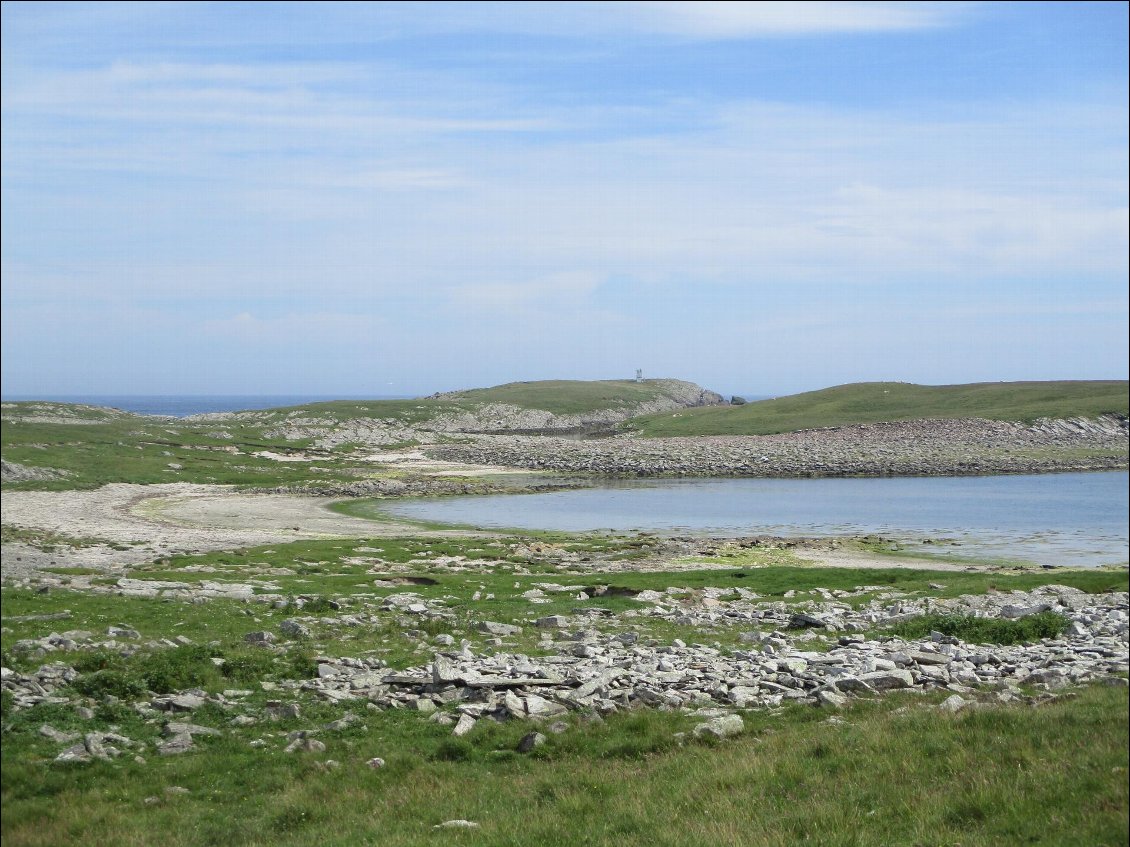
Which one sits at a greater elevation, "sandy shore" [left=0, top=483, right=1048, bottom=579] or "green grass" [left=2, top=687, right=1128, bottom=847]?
"green grass" [left=2, top=687, right=1128, bottom=847]

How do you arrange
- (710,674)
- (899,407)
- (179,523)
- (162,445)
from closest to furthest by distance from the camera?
(710,674)
(162,445)
(179,523)
(899,407)

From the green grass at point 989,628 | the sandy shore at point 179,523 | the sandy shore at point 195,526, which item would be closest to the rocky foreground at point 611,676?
the green grass at point 989,628

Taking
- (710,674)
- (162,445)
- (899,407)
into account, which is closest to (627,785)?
(710,674)

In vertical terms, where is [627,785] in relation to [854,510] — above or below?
above

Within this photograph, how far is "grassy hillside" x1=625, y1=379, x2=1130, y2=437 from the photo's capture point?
372ft

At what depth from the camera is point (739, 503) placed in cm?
8162

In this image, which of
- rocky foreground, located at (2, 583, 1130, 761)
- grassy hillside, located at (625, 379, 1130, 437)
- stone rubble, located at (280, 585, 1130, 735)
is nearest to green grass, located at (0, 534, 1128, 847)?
rocky foreground, located at (2, 583, 1130, 761)

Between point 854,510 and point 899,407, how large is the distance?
78321 millimetres

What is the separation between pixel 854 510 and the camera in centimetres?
7294

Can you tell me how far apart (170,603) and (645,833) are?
68.6ft

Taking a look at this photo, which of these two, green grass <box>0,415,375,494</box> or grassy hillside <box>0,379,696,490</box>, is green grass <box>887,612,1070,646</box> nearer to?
green grass <box>0,415,375,494</box>

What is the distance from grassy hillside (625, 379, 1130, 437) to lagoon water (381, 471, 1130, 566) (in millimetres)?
15745

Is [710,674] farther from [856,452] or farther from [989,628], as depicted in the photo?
[856,452]

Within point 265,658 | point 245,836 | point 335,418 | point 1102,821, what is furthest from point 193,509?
point 335,418
